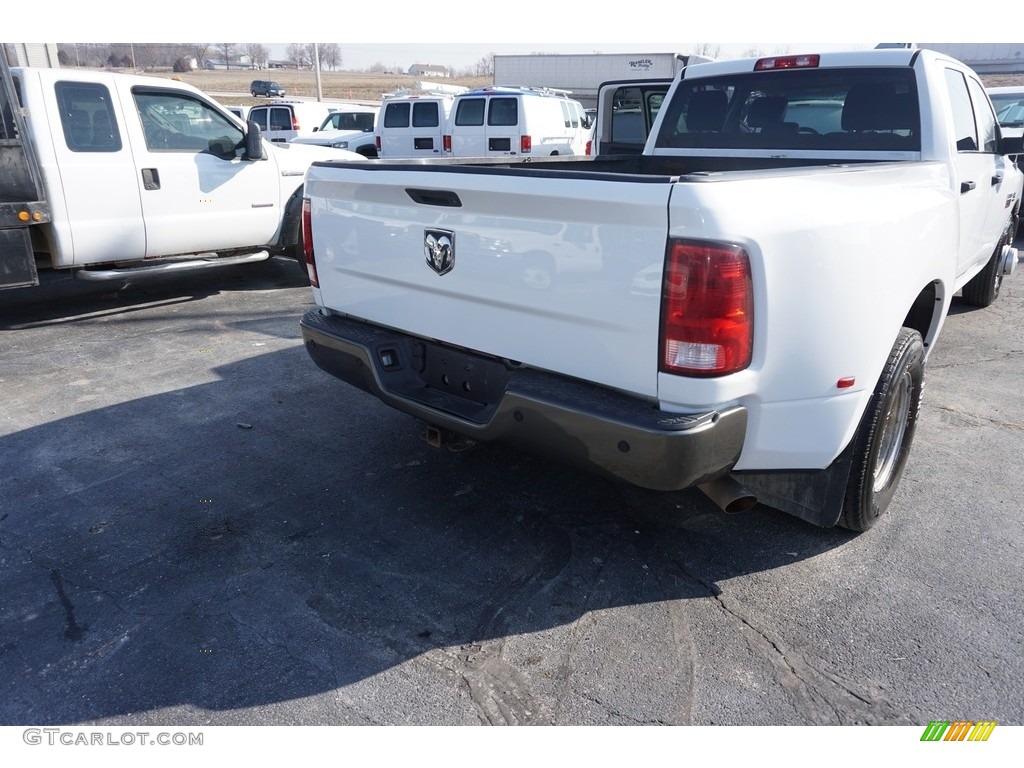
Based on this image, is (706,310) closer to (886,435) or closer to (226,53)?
(886,435)

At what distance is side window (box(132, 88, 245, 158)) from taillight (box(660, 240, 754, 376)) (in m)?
6.02

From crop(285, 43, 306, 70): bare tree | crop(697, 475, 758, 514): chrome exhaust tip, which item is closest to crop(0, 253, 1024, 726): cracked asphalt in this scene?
crop(697, 475, 758, 514): chrome exhaust tip

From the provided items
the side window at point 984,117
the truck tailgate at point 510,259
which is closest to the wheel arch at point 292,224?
the truck tailgate at point 510,259

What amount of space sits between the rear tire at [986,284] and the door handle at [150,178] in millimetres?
7265

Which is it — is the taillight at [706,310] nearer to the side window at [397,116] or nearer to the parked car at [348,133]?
the parked car at [348,133]

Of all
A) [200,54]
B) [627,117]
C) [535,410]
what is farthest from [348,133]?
[200,54]

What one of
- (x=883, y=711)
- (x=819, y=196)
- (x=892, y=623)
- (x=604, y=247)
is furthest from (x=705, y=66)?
(x=883, y=711)

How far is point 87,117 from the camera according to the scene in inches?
250

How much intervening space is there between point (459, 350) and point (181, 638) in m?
1.47

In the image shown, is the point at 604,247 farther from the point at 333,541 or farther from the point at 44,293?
the point at 44,293

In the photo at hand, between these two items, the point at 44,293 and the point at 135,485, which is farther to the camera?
the point at 44,293

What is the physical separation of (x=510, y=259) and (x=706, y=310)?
768 mm

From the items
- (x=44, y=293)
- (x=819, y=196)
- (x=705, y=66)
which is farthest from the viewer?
(x=44, y=293)

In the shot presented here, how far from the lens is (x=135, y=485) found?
3777mm
